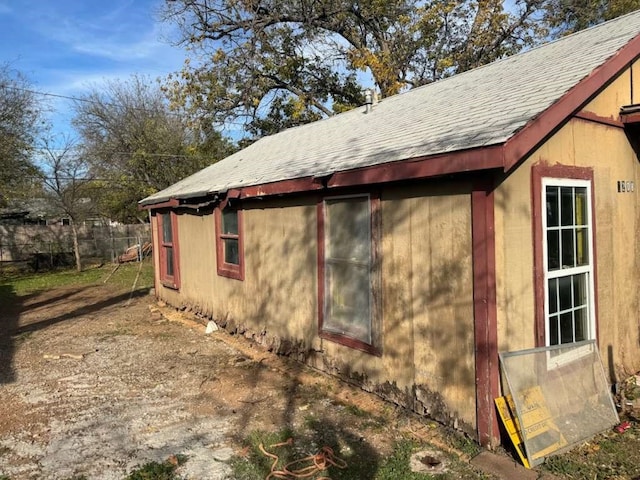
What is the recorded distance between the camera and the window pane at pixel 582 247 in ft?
15.1

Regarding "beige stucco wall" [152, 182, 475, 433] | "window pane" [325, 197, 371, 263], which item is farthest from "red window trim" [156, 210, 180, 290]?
"window pane" [325, 197, 371, 263]

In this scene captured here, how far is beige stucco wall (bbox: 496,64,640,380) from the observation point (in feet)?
12.8

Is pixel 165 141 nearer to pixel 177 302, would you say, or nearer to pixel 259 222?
pixel 177 302

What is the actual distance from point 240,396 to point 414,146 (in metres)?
3.27

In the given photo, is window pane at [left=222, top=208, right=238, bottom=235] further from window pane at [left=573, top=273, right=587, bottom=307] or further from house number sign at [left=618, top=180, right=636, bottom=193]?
house number sign at [left=618, top=180, right=636, bottom=193]

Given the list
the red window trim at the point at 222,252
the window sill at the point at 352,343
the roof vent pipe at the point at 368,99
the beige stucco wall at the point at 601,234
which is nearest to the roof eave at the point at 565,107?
the beige stucco wall at the point at 601,234

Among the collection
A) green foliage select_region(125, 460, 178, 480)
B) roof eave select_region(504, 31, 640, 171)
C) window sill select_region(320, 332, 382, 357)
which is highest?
roof eave select_region(504, 31, 640, 171)

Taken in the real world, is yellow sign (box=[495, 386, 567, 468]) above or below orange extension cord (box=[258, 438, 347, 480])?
above

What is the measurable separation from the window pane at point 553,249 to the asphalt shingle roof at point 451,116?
1.15 metres

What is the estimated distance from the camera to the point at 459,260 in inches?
159

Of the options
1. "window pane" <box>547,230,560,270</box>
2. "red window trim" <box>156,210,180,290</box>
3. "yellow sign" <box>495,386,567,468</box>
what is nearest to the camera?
"yellow sign" <box>495,386,567,468</box>

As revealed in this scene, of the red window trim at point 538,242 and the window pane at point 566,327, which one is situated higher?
the red window trim at point 538,242

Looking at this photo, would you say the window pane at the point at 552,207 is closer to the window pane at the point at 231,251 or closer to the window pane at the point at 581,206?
the window pane at the point at 581,206

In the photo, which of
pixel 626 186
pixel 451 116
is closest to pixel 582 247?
pixel 626 186
